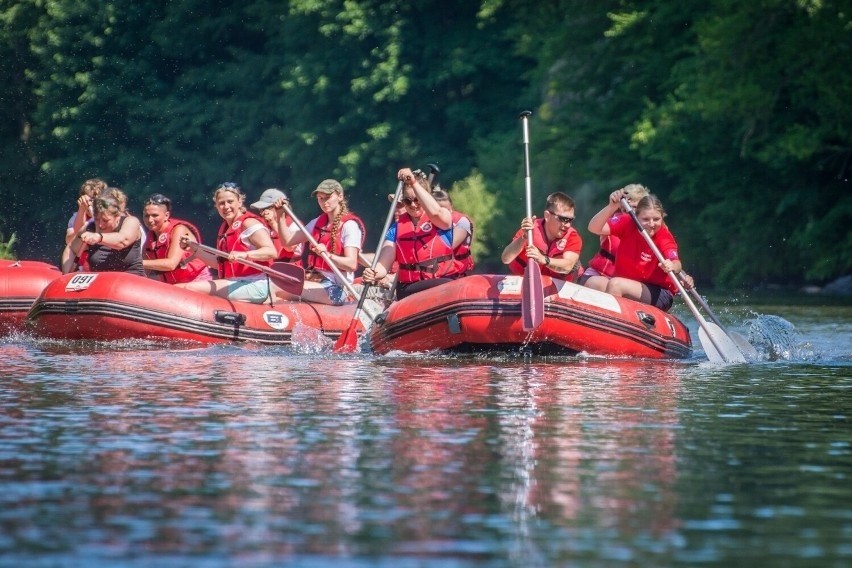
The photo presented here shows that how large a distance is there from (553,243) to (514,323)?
880mm

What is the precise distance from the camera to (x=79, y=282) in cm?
1348

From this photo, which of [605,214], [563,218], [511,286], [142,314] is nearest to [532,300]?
[511,286]

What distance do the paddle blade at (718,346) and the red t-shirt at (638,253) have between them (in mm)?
439

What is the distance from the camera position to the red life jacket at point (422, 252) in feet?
41.4

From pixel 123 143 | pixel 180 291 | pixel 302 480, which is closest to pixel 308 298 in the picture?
pixel 180 291

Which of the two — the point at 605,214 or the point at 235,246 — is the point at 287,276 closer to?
the point at 235,246

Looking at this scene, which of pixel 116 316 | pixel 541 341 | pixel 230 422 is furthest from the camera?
pixel 116 316

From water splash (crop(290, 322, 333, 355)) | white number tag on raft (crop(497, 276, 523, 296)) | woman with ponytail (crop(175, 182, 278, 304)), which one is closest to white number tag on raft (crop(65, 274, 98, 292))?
woman with ponytail (crop(175, 182, 278, 304))

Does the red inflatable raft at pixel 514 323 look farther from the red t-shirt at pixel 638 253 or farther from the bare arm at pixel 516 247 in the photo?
the red t-shirt at pixel 638 253

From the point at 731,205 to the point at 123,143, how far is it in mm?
22840

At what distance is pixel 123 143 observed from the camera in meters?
46.2

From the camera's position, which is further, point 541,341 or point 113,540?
point 541,341

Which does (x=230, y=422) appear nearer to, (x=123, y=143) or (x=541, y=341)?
(x=541, y=341)

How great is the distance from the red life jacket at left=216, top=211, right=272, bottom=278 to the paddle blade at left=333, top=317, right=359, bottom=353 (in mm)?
1374
